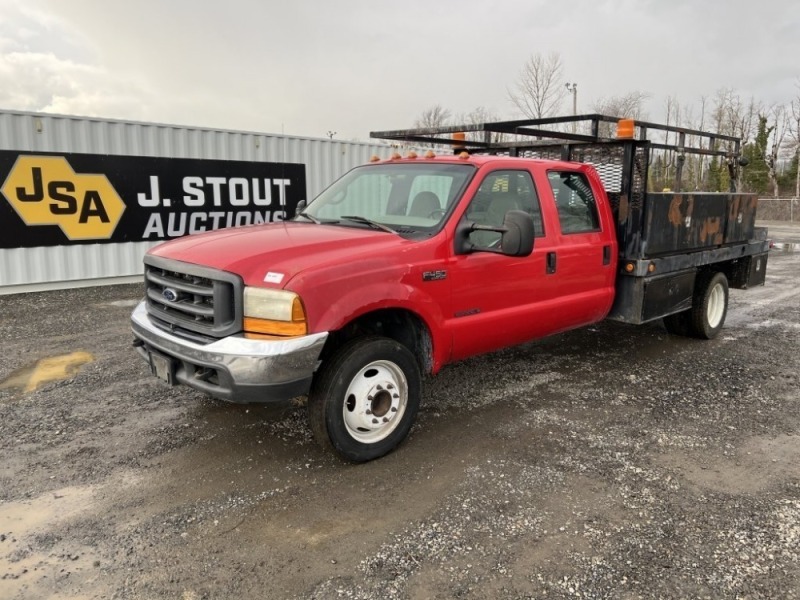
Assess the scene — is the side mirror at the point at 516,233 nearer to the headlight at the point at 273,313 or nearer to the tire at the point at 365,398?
the tire at the point at 365,398

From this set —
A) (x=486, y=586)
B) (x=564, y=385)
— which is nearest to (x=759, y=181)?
(x=564, y=385)

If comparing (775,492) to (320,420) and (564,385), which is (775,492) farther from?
(320,420)

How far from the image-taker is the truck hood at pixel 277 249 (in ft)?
11.1

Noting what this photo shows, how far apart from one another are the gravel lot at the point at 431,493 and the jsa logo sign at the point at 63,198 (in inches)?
199

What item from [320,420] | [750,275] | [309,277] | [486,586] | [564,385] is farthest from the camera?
[750,275]

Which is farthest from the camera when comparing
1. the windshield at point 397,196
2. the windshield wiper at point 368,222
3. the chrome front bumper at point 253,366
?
the windshield at point 397,196

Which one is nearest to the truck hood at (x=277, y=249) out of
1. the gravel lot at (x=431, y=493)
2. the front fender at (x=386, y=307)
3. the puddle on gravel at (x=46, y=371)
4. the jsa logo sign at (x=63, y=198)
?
the front fender at (x=386, y=307)

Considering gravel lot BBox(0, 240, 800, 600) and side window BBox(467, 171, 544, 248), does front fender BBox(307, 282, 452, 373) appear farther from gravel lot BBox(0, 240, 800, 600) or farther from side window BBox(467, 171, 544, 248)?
gravel lot BBox(0, 240, 800, 600)

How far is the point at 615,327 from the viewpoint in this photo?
7.79m

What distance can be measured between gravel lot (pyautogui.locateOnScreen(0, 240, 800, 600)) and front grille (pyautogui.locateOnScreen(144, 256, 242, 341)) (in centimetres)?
93

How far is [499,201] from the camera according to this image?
4570 mm

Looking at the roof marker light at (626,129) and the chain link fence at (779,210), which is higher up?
the roof marker light at (626,129)

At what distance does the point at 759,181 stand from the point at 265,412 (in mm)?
50127

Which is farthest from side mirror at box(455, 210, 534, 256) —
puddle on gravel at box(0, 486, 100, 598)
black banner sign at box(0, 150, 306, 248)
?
black banner sign at box(0, 150, 306, 248)
